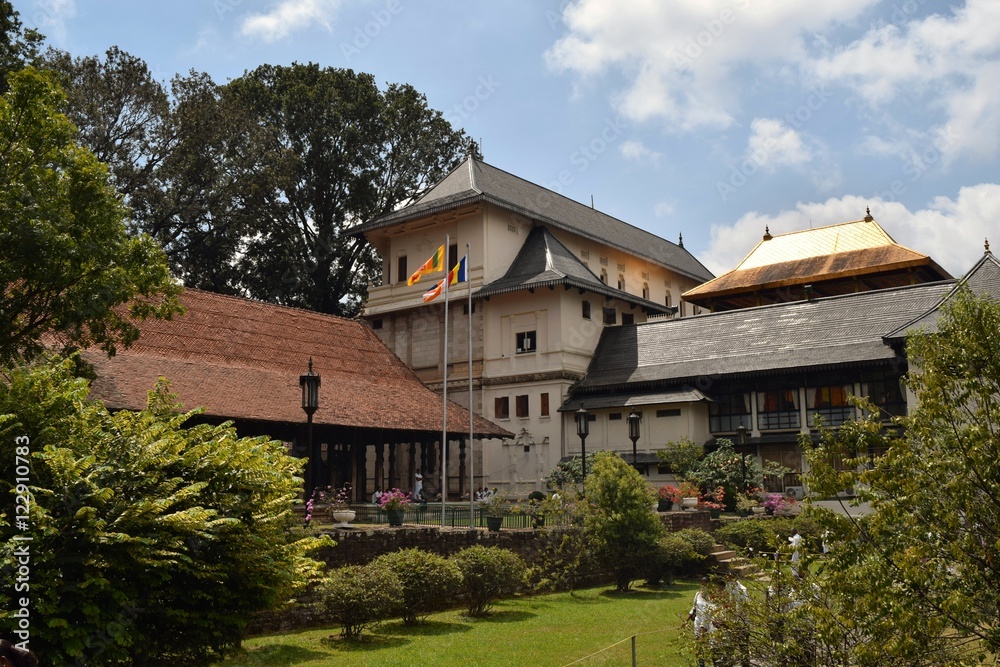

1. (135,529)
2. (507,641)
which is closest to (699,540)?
(507,641)

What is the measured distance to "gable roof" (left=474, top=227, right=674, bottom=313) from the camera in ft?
136

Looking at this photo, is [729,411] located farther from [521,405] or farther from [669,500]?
[669,500]

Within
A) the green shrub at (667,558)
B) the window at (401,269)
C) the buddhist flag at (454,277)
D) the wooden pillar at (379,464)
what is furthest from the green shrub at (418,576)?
the window at (401,269)

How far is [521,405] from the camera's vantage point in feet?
140

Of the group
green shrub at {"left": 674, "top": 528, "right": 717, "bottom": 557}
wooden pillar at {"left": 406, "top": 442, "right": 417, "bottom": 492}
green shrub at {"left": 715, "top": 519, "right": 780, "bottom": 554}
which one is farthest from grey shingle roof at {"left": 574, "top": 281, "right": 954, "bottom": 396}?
green shrub at {"left": 674, "top": 528, "right": 717, "bottom": 557}

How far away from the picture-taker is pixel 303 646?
1441cm

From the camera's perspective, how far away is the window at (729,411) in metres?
38.3

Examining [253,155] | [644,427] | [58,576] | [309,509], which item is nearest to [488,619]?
[309,509]

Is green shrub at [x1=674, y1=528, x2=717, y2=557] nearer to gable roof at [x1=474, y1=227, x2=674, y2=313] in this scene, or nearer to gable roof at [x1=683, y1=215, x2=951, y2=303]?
gable roof at [x1=474, y1=227, x2=674, y2=313]

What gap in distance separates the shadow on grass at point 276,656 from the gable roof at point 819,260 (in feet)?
132

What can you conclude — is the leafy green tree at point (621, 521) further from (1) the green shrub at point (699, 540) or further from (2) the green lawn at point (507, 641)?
(2) the green lawn at point (507, 641)

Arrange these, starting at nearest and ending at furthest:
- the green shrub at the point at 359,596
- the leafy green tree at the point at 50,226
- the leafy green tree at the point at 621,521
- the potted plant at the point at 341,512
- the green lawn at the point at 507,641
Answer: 1. the green lawn at the point at 507,641
2. the green shrub at the point at 359,596
3. the leafy green tree at the point at 50,226
4. the potted plant at the point at 341,512
5. the leafy green tree at the point at 621,521

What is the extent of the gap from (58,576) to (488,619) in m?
10.8

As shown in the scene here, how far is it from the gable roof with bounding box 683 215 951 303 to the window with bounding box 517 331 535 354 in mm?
12302
